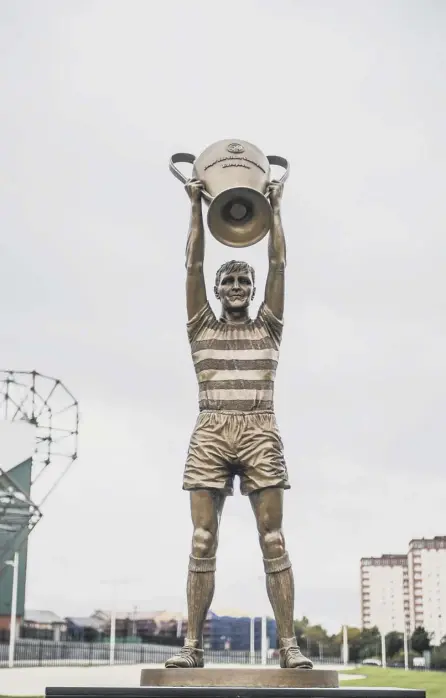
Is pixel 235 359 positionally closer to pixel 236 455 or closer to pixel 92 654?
pixel 236 455

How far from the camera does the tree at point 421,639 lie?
66.8 meters

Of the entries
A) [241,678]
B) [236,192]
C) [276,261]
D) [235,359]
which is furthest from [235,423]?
[241,678]

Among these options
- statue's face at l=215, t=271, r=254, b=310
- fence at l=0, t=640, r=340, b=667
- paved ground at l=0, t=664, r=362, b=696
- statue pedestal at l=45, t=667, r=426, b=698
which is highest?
statue's face at l=215, t=271, r=254, b=310

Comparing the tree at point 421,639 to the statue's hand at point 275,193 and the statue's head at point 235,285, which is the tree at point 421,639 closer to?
the statue's head at point 235,285

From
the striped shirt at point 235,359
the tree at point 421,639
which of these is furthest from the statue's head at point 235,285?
the tree at point 421,639

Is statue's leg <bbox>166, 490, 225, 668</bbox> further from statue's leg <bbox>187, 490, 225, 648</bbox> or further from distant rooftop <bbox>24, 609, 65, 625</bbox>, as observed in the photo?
distant rooftop <bbox>24, 609, 65, 625</bbox>

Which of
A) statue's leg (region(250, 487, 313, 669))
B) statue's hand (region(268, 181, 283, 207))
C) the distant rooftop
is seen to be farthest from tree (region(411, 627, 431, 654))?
statue's hand (region(268, 181, 283, 207))

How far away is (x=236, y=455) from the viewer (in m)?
8.34

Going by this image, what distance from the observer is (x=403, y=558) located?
78625mm

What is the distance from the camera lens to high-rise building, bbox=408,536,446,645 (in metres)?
65.6

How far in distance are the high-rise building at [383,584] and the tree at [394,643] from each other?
80cm

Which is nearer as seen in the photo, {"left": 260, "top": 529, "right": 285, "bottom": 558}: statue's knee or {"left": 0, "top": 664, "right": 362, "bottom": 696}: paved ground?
{"left": 260, "top": 529, "right": 285, "bottom": 558}: statue's knee

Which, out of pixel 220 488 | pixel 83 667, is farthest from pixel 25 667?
pixel 220 488

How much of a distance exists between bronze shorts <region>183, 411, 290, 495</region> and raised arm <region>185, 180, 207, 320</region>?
1.11 metres
